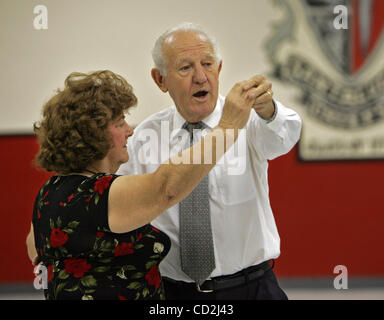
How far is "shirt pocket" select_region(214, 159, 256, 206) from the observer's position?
5.37 feet

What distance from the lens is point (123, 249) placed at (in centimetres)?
124

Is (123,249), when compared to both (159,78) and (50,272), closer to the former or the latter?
(50,272)

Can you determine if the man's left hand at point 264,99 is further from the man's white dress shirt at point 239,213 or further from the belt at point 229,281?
the belt at point 229,281

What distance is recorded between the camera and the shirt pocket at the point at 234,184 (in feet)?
5.37

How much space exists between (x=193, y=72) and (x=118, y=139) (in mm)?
440

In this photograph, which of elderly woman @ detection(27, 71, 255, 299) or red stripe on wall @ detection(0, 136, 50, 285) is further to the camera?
red stripe on wall @ detection(0, 136, 50, 285)

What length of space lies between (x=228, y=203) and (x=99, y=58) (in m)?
1.99

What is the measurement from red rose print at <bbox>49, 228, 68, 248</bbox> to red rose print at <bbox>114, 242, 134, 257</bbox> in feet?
0.43

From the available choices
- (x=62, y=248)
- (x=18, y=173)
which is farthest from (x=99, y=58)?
(x=62, y=248)

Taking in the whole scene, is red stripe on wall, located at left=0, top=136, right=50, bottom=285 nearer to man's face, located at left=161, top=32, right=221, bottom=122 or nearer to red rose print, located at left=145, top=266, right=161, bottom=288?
man's face, located at left=161, top=32, right=221, bottom=122

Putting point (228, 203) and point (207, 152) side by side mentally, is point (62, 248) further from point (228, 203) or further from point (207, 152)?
point (228, 203)

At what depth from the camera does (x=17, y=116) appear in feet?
11.9

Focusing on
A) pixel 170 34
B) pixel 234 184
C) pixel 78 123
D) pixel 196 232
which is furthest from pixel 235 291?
pixel 170 34
